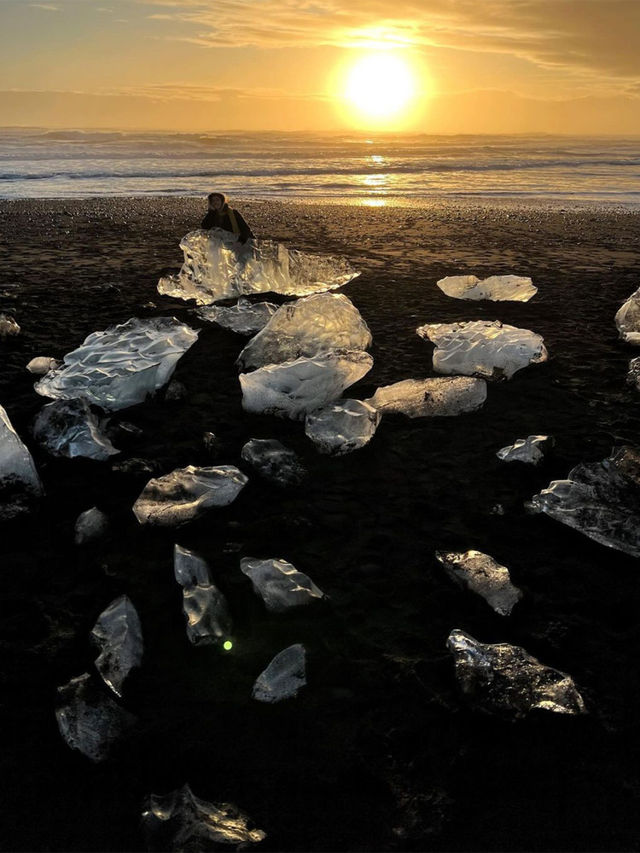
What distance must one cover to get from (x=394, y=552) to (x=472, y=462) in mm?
760

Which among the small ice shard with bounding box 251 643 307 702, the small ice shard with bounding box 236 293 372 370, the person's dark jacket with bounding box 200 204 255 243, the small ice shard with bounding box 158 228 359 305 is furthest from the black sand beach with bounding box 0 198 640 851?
the person's dark jacket with bounding box 200 204 255 243

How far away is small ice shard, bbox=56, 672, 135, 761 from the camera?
1592 millimetres

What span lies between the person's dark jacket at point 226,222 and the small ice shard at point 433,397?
3.29 metres

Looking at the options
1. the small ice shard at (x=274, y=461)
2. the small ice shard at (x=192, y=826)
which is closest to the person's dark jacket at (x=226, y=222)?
the small ice shard at (x=274, y=461)

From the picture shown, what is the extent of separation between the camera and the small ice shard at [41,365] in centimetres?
383

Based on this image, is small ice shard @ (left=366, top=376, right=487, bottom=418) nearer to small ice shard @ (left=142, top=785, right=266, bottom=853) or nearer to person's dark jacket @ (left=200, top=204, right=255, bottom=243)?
small ice shard @ (left=142, top=785, right=266, bottom=853)

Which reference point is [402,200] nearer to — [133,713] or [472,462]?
[472,462]

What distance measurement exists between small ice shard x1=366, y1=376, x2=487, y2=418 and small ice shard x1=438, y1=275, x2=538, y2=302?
2.18m

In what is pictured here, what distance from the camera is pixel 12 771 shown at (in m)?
1.54

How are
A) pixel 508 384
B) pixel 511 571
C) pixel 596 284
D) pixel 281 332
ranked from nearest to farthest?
1. pixel 511 571
2. pixel 508 384
3. pixel 281 332
4. pixel 596 284

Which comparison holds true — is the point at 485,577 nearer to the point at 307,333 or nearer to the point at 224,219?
the point at 307,333

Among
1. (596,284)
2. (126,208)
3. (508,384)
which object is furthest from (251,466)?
(126,208)

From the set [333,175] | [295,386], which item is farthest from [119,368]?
[333,175]

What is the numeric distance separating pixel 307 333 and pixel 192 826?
3019mm
